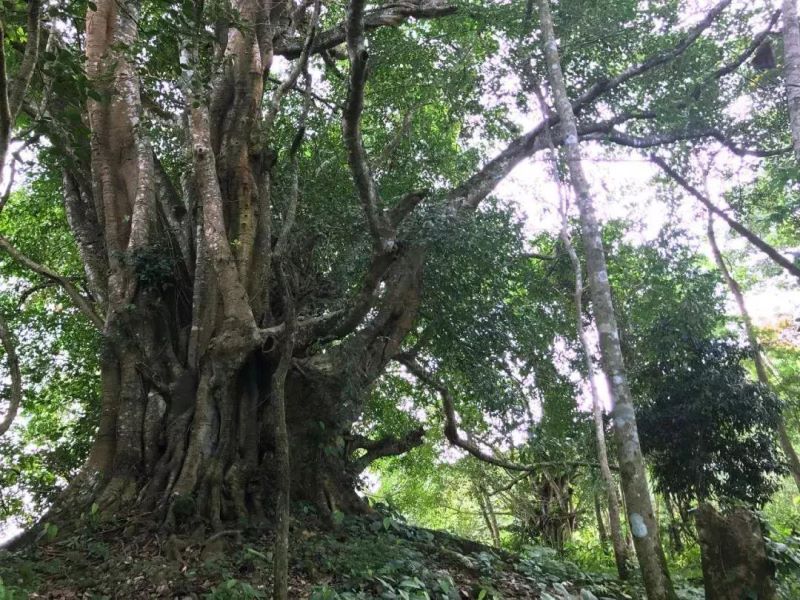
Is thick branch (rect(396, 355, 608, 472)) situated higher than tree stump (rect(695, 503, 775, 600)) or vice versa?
thick branch (rect(396, 355, 608, 472))

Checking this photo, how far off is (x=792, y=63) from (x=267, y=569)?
9.66 metres

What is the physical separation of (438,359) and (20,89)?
707cm

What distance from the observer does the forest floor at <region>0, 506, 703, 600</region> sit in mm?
4504

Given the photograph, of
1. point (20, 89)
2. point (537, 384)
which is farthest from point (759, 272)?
point (20, 89)

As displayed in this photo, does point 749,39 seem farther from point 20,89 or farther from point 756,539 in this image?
point 20,89

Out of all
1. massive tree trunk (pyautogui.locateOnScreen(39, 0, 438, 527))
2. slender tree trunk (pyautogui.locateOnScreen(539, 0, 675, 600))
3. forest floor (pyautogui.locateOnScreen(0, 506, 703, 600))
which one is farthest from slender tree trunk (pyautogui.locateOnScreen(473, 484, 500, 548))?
slender tree trunk (pyautogui.locateOnScreen(539, 0, 675, 600))

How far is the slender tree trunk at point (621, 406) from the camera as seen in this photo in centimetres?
485

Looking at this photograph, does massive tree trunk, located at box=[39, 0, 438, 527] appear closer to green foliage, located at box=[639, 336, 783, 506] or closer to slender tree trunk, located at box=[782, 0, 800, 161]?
green foliage, located at box=[639, 336, 783, 506]

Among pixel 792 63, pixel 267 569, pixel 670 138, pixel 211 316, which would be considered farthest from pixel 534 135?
pixel 267 569

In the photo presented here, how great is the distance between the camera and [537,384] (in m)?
9.88

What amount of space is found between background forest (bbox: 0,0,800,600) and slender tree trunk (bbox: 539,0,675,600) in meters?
Result: 0.03

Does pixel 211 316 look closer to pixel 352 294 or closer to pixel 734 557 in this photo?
pixel 352 294

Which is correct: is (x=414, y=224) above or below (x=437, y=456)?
above

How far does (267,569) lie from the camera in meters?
5.03
